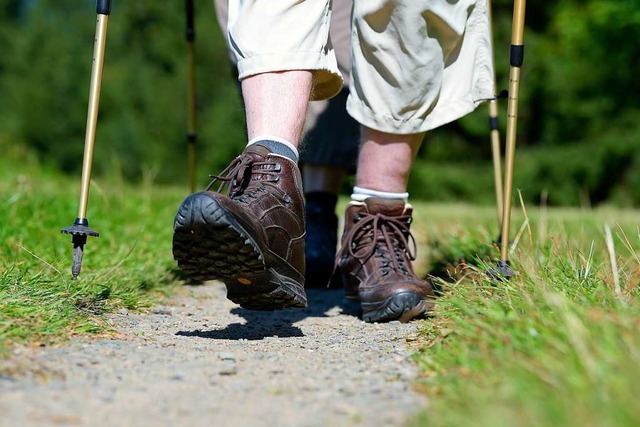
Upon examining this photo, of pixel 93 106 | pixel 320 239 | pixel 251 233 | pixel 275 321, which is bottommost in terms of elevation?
pixel 275 321

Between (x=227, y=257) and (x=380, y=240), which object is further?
(x=380, y=240)

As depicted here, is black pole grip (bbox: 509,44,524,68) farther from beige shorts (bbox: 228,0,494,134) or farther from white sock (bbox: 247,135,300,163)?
white sock (bbox: 247,135,300,163)

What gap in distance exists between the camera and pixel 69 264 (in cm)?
240

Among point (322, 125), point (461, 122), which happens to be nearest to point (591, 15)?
point (461, 122)

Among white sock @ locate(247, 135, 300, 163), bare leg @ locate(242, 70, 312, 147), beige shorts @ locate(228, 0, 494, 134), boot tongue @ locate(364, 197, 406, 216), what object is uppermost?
beige shorts @ locate(228, 0, 494, 134)

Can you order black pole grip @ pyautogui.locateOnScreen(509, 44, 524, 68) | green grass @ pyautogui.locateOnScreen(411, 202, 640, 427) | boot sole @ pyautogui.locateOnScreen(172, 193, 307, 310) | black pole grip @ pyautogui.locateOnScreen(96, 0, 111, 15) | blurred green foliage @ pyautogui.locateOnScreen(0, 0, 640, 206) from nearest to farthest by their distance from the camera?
green grass @ pyautogui.locateOnScreen(411, 202, 640, 427) → boot sole @ pyautogui.locateOnScreen(172, 193, 307, 310) → black pole grip @ pyautogui.locateOnScreen(96, 0, 111, 15) → black pole grip @ pyautogui.locateOnScreen(509, 44, 524, 68) → blurred green foliage @ pyautogui.locateOnScreen(0, 0, 640, 206)

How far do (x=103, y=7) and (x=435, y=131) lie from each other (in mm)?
15444

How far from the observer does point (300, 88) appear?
2.00 m

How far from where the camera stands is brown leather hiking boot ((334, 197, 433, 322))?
2.22 metres

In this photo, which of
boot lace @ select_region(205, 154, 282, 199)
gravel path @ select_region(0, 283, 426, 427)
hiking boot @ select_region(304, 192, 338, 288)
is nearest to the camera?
gravel path @ select_region(0, 283, 426, 427)

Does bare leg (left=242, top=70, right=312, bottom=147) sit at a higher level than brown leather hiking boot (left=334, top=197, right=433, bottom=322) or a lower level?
higher

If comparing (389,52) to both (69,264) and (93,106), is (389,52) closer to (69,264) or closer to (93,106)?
(93,106)

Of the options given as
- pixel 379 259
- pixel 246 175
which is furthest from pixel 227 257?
pixel 379 259

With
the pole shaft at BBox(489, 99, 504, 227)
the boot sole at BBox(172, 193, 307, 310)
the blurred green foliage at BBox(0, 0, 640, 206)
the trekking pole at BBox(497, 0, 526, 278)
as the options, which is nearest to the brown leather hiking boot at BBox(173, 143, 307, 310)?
the boot sole at BBox(172, 193, 307, 310)
